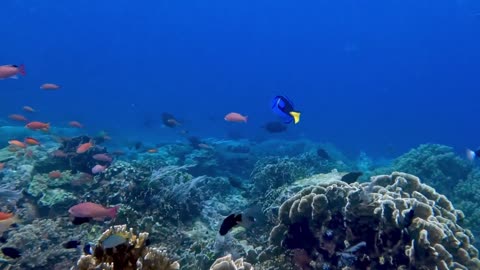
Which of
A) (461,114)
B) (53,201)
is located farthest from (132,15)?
(53,201)

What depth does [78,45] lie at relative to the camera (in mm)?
172125

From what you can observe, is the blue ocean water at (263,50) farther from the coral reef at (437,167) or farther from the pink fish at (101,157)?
the pink fish at (101,157)

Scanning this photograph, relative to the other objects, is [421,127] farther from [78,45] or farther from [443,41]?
[78,45]

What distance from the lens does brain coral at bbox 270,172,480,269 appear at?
567cm

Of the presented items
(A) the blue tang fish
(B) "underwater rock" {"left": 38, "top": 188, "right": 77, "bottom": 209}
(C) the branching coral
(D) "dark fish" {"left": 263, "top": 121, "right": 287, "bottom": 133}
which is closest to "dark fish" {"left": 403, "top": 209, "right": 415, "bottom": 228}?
(A) the blue tang fish

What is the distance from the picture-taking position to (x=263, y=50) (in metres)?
174

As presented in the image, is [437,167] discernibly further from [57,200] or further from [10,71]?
[10,71]

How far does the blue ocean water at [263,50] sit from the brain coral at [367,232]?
113m

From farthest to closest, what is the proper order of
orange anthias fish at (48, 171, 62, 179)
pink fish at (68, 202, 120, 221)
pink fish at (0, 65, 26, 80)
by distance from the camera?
orange anthias fish at (48, 171, 62, 179)
pink fish at (0, 65, 26, 80)
pink fish at (68, 202, 120, 221)

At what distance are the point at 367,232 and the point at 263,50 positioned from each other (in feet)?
Answer: 567

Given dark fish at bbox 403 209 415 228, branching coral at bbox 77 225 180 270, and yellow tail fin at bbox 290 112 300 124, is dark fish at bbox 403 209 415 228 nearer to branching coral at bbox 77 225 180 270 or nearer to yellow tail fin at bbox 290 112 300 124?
yellow tail fin at bbox 290 112 300 124

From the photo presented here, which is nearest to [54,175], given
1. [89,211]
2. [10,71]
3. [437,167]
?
[10,71]

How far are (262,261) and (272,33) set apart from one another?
563 feet

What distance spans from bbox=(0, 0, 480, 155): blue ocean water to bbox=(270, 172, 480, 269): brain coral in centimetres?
11273
